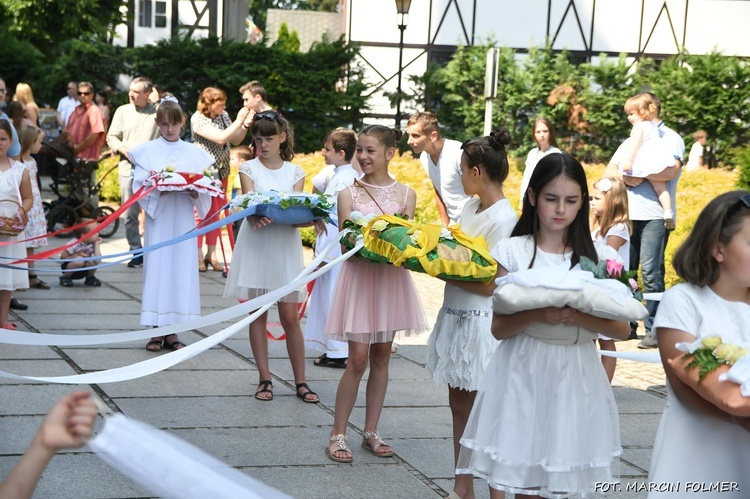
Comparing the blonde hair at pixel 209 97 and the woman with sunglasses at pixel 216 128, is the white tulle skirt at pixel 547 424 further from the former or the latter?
the blonde hair at pixel 209 97

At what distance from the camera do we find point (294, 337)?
6641mm

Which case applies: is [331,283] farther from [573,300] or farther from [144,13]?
[144,13]

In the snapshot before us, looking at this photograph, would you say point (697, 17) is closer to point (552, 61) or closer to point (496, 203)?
point (552, 61)

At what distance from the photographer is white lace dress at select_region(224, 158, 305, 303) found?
6.77m

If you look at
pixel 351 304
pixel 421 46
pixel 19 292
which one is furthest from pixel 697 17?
pixel 351 304

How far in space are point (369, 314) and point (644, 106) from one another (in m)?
4.65

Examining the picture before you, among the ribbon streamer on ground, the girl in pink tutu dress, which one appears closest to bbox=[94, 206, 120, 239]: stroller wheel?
the girl in pink tutu dress

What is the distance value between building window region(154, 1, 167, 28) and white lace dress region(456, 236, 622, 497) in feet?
106

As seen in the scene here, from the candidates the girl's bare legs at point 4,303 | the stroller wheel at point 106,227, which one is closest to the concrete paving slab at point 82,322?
the girl's bare legs at point 4,303

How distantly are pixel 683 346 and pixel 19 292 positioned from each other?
8602mm

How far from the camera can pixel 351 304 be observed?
5379mm

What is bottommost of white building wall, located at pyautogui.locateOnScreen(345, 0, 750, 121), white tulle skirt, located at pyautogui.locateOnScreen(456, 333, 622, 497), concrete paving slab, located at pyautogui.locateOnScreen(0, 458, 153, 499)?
concrete paving slab, located at pyautogui.locateOnScreen(0, 458, 153, 499)

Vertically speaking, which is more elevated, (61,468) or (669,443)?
(669,443)

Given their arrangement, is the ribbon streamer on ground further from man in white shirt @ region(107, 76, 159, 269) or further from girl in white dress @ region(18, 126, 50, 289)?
man in white shirt @ region(107, 76, 159, 269)
